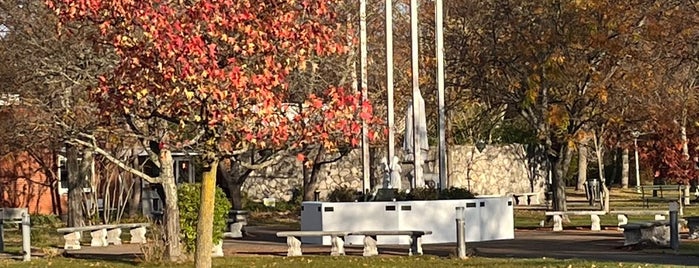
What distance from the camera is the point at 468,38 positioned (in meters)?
35.6

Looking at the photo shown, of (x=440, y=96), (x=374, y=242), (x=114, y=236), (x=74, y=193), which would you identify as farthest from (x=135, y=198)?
(x=374, y=242)

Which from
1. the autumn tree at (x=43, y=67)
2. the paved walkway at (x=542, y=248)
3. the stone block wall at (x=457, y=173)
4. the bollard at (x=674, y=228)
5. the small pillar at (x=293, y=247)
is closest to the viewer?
the paved walkway at (x=542, y=248)

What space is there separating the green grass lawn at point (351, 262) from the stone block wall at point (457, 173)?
2235cm

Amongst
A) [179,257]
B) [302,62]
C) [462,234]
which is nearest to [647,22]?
[462,234]

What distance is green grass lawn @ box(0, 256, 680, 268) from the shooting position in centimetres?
2014

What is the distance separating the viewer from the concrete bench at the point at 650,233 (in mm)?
24547

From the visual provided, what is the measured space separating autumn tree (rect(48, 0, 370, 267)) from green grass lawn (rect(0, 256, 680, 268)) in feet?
16.1

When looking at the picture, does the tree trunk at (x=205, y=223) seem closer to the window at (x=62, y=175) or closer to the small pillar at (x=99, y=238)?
the small pillar at (x=99, y=238)

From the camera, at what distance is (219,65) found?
16.4 metres

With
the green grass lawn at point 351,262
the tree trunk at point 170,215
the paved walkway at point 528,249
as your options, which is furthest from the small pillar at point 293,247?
the tree trunk at point 170,215

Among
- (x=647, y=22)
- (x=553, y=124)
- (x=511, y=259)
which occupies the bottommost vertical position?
(x=511, y=259)

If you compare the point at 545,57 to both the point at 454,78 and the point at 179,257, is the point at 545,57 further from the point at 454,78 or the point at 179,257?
the point at 179,257

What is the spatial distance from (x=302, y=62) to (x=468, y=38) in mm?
19593

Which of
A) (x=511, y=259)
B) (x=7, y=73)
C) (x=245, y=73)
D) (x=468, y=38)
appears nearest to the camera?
(x=245, y=73)
